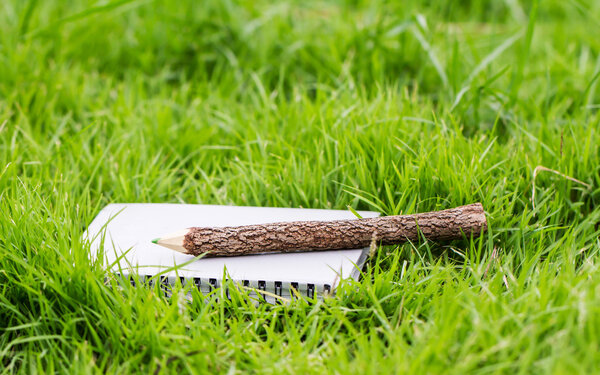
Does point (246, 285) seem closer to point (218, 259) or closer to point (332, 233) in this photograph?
point (218, 259)

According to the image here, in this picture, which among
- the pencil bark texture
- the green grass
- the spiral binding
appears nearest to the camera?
the green grass

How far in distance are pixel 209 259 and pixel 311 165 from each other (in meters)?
0.73

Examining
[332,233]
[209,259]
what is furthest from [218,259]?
[332,233]

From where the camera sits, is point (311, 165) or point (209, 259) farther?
point (311, 165)

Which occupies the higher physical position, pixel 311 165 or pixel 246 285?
pixel 311 165

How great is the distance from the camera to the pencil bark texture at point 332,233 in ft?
6.36

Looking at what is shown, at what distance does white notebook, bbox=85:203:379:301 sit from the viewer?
1858 mm

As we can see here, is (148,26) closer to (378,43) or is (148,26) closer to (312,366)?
(378,43)

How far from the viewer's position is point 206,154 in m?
2.75

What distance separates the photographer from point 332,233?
1.98m

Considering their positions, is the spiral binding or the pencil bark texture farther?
the pencil bark texture

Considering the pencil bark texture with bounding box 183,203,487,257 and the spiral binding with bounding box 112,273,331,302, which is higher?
the pencil bark texture with bounding box 183,203,487,257

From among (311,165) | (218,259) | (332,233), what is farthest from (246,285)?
(311,165)

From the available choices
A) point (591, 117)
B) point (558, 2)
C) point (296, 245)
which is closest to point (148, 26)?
point (296, 245)
